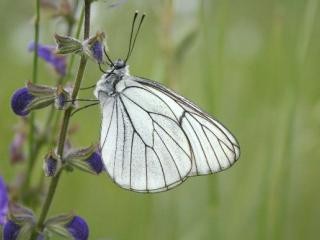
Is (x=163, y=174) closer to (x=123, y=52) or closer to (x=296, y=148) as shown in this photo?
(x=296, y=148)

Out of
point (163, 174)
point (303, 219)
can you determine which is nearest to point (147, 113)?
point (163, 174)

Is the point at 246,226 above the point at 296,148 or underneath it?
underneath

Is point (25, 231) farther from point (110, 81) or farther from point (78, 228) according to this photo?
point (110, 81)

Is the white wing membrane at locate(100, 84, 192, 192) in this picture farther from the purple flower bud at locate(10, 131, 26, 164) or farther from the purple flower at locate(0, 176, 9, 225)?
the purple flower bud at locate(10, 131, 26, 164)

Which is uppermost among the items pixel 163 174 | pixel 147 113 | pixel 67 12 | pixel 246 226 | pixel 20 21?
pixel 20 21

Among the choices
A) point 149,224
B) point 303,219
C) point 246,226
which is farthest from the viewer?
point 303,219

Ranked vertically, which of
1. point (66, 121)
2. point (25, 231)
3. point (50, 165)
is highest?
point (66, 121)

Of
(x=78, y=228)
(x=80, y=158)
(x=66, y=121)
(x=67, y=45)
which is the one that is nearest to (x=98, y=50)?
(x=67, y=45)

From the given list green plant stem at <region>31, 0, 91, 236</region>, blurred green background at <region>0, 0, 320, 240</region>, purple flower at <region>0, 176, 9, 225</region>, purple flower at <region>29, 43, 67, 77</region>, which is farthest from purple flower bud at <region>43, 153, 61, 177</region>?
purple flower at <region>29, 43, 67, 77</region>
